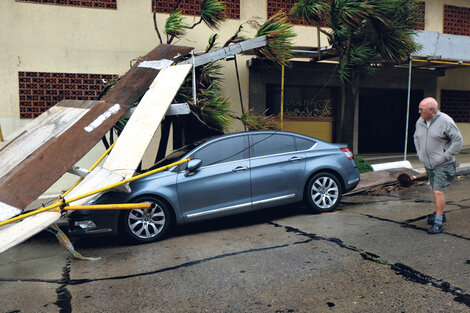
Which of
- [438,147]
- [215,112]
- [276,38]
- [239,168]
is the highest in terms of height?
[276,38]

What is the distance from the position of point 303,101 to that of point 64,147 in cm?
860

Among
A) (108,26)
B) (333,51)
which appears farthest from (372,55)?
(108,26)

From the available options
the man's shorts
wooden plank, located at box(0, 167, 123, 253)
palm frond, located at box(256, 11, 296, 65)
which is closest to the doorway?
palm frond, located at box(256, 11, 296, 65)

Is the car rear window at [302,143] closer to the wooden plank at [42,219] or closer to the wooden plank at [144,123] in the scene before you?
the wooden plank at [144,123]

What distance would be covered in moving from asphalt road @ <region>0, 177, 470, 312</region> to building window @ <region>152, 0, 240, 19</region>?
698cm

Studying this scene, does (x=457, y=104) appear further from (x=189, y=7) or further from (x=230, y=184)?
(x=230, y=184)

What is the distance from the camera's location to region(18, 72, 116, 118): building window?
35.1 feet

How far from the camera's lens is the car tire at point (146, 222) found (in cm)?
590

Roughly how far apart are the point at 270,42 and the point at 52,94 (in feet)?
18.6

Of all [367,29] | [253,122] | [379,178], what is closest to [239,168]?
[253,122]

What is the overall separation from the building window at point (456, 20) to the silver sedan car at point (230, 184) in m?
9.96

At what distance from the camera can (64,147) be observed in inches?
247

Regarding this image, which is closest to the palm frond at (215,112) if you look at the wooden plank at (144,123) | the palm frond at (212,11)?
the wooden plank at (144,123)

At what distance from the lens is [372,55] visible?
9.63 metres
